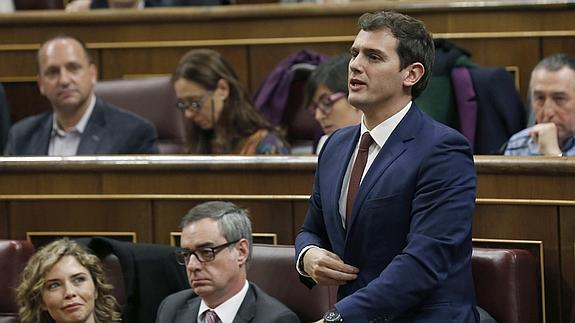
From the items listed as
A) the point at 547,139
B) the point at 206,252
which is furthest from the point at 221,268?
the point at 547,139

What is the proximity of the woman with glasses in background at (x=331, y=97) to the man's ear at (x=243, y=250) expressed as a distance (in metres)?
0.47

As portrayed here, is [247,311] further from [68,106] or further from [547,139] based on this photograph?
[68,106]

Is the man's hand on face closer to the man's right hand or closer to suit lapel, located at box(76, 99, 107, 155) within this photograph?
the man's right hand

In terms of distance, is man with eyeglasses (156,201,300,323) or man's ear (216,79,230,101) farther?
man's ear (216,79,230,101)

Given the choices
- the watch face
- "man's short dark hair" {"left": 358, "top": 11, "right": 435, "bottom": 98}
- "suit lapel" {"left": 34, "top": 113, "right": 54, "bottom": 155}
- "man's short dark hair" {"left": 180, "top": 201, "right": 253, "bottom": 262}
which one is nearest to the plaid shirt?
"man's short dark hair" {"left": 180, "top": 201, "right": 253, "bottom": 262}

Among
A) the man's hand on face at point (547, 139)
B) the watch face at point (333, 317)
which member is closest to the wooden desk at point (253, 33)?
the man's hand on face at point (547, 139)

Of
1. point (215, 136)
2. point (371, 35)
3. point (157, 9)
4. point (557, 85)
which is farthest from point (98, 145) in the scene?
point (371, 35)

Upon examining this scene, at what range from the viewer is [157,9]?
262 centimetres

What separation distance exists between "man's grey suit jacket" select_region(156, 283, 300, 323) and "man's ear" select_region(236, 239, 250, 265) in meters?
0.04

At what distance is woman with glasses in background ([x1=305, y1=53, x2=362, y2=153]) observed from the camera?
2066 millimetres

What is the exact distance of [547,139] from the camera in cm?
188

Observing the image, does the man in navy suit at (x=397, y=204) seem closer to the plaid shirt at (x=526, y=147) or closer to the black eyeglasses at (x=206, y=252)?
the black eyeglasses at (x=206, y=252)

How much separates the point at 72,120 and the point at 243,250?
79 cm

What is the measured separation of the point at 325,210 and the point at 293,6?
4.14ft
